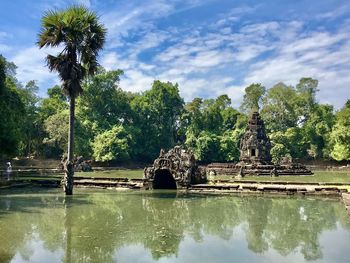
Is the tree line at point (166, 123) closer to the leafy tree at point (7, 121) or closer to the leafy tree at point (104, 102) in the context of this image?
the leafy tree at point (104, 102)

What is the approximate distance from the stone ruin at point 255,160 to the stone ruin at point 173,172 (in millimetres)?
16698

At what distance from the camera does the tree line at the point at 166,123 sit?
2131 inches

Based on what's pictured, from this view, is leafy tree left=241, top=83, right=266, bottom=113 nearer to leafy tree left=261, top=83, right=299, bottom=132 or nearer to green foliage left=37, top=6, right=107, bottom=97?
leafy tree left=261, top=83, right=299, bottom=132

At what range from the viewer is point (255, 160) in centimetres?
4762

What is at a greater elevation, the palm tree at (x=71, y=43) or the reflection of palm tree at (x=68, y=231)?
the palm tree at (x=71, y=43)

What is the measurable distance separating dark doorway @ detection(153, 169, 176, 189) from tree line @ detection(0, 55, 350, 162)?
27.7 meters

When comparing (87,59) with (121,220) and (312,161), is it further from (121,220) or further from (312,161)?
(312,161)

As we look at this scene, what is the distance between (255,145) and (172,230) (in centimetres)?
3715

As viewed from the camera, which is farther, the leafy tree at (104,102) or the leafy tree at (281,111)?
the leafy tree at (281,111)

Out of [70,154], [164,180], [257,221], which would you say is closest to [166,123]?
[164,180]

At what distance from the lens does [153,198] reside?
20719 millimetres

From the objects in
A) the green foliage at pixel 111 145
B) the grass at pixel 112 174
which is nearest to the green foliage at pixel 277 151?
the green foliage at pixel 111 145

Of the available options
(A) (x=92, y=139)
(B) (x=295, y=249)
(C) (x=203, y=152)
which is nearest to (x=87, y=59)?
(B) (x=295, y=249)

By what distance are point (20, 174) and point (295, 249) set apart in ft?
90.5
